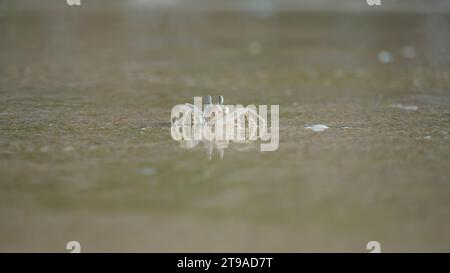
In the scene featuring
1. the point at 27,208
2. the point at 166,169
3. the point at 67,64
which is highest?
the point at 67,64

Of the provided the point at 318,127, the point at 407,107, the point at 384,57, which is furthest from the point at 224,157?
the point at 384,57

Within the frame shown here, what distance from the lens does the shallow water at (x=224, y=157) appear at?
346 centimetres

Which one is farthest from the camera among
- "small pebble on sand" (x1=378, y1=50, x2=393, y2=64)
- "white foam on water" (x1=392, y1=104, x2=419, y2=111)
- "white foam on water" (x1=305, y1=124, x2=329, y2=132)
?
"small pebble on sand" (x1=378, y1=50, x2=393, y2=64)

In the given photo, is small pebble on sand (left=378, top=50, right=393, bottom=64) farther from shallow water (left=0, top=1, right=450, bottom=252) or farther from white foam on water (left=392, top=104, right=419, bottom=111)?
white foam on water (left=392, top=104, right=419, bottom=111)

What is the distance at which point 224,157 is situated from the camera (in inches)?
177

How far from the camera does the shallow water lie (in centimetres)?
346

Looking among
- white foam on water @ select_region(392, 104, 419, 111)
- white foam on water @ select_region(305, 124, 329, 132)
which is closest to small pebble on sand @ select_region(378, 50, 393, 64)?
white foam on water @ select_region(392, 104, 419, 111)

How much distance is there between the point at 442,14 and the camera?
1330cm

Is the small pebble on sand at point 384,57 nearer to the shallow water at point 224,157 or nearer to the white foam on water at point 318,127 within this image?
the shallow water at point 224,157

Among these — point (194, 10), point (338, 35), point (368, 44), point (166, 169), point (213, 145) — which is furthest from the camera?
point (194, 10)

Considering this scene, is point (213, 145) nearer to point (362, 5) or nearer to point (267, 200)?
point (267, 200)

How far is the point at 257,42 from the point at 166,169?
21.6 ft

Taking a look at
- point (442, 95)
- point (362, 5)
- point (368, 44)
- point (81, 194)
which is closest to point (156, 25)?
point (368, 44)

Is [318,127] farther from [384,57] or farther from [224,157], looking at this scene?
[384,57]
